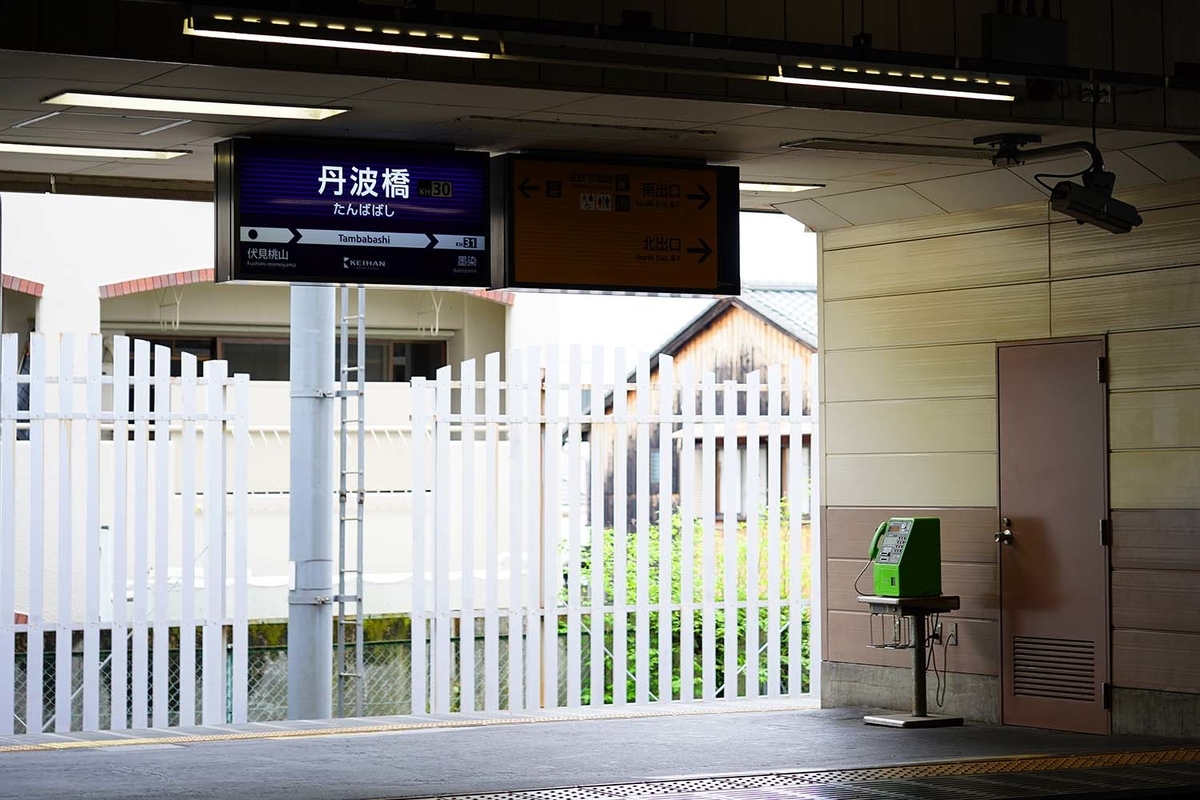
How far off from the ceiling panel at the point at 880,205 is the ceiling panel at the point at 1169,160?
4.80ft

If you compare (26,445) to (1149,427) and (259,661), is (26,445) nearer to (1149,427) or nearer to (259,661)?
(259,661)

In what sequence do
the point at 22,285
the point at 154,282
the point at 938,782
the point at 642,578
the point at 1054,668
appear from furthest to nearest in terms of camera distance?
the point at 154,282, the point at 22,285, the point at 642,578, the point at 1054,668, the point at 938,782

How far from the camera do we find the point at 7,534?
10.7 metres

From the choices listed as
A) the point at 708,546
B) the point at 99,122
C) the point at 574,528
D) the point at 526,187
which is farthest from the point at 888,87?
the point at 708,546

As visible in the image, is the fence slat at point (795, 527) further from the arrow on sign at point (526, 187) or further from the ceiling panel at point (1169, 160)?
the arrow on sign at point (526, 187)

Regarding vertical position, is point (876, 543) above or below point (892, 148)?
below

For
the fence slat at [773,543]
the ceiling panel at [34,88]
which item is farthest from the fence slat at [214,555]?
the fence slat at [773,543]

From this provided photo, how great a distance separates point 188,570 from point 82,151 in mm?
3140

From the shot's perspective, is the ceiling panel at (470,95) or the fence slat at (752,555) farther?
the fence slat at (752,555)

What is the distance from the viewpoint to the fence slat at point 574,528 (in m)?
12.1

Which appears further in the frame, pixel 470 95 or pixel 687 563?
pixel 687 563

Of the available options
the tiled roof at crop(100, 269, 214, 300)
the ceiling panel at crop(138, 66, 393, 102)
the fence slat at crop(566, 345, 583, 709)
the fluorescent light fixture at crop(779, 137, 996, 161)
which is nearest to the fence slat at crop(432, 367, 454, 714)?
the fence slat at crop(566, 345, 583, 709)

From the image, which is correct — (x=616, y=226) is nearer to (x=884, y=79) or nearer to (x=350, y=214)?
(x=350, y=214)

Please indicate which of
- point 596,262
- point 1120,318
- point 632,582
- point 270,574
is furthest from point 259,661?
point 1120,318
